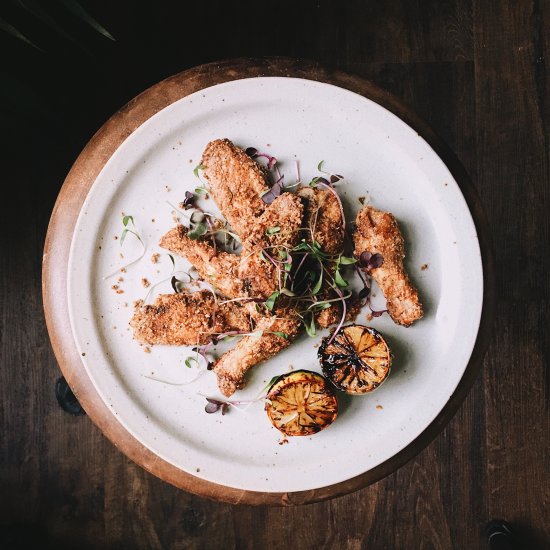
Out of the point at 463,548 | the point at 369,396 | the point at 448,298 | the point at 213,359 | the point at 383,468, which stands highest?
the point at 448,298

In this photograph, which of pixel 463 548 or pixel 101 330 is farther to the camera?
pixel 463 548

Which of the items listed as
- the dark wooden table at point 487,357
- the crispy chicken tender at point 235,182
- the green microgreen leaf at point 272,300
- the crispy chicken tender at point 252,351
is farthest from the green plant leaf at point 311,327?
the dark wooden table at point 487,357

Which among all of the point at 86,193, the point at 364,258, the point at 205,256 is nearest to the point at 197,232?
the point at 205,256

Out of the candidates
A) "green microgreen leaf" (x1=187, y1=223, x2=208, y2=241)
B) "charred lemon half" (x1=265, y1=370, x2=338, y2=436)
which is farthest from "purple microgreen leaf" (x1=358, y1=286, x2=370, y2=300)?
"green microgreen leaf" (x1=187, y1=223, x2=208, y2=241)

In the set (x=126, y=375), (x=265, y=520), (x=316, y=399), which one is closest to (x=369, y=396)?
(x=316, y=399)

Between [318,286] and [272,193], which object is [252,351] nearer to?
[318,286]

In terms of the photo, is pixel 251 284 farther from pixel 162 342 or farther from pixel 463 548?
pixel 463 548
